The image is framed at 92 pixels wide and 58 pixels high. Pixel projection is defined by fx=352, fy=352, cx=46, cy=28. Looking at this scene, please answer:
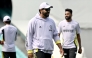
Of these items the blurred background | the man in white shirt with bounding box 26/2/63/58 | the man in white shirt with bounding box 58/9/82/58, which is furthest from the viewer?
the blurred background

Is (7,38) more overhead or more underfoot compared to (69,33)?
more underfoot

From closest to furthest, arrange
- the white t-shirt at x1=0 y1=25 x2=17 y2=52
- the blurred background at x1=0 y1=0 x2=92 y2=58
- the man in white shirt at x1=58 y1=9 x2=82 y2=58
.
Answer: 1. the man in white shirt at x1=58 y1=9 x2=82 y2=58
2. the white t-shirt at x1=0 y1=25 x2=17 y2=52
3. the blurred background at x1=0 y1=0 x2=92 y2=58

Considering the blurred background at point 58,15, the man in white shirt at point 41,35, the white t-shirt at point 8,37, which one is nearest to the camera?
the man in white shirt at point 41,35

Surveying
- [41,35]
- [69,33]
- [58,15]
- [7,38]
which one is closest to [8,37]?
[7,38]

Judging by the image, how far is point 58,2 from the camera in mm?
11789

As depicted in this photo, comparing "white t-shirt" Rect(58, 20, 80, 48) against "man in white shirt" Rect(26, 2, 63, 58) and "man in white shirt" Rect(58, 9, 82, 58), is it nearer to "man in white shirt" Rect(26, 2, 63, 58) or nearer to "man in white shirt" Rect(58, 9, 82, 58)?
"man in white shirt" Rect(58, 9, 82, 58)

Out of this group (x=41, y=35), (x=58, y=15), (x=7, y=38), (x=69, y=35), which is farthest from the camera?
(x=58, y=15)

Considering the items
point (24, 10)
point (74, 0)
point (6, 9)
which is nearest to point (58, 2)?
point (74, 0)

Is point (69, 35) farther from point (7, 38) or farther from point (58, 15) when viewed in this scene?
point (58, 15)

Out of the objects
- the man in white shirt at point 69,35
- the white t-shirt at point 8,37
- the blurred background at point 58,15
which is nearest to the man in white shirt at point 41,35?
the man in white shirt at point 69,35

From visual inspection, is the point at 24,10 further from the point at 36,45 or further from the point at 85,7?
the point at 36,45

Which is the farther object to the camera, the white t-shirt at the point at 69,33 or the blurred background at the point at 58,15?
the blurred background at the point at 58,15

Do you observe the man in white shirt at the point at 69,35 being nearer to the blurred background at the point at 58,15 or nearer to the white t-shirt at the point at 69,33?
the white t-shirt at the point at 69,33

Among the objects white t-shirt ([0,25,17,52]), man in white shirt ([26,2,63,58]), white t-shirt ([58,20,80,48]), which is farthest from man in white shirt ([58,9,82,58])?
man in white shirt ([26,2,63,58])
